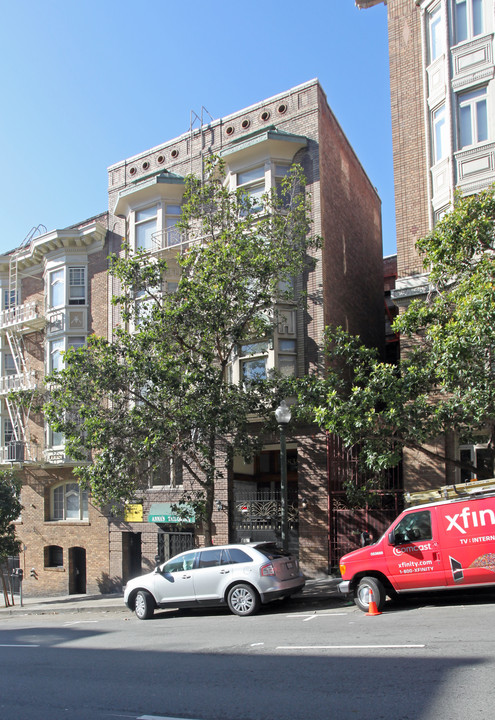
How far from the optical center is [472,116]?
16469mm

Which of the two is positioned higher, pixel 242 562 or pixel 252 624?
pixel 242 562

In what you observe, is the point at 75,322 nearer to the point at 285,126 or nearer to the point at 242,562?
the point at 285,126

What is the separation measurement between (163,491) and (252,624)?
1111 cm

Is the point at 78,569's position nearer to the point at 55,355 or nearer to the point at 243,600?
the point at 55,355

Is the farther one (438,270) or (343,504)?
(343,504)

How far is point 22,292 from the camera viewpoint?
94.9 ft

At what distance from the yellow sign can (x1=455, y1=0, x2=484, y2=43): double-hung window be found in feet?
57.1

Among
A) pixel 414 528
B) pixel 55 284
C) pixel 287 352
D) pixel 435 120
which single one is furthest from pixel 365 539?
pixel 55 284

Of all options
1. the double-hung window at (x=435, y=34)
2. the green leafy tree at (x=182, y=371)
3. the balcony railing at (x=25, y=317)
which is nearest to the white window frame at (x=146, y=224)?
the balcony railing at (x=25, y=317)

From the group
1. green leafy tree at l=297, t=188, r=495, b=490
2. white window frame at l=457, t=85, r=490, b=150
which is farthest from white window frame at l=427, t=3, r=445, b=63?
green leafy tree at l=297, t=188, r=495, b=490

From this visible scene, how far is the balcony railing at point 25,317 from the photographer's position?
88.7 ft

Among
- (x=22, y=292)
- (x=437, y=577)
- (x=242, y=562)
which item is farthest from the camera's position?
(x=22, y=292)

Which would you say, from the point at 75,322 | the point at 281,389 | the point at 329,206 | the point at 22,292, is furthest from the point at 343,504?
the point at 22,292

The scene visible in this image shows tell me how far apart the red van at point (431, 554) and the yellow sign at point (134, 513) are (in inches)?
487
